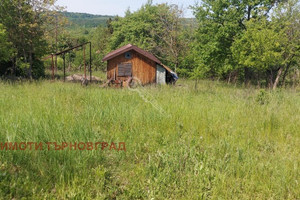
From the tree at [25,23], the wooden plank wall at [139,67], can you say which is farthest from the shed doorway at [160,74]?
the tree at [25,23]

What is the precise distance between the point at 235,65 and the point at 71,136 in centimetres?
1994

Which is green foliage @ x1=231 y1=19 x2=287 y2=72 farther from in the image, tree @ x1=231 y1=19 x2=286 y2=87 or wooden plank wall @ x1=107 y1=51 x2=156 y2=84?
wooden plank wall @ x1=107 y1=51 x2=156 y2=84

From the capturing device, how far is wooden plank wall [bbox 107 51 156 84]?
1900cm

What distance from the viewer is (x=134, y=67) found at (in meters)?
19.0

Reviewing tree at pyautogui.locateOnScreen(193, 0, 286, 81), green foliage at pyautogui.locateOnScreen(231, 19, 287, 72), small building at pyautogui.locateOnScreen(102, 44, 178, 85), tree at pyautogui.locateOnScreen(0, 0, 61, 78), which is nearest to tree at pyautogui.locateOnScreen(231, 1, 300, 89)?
green foliage at pyautogui.locateOnScreen(231, 19, 287, 72)

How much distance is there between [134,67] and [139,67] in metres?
0.46

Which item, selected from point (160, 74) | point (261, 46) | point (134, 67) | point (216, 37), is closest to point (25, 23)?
point (134, 67)

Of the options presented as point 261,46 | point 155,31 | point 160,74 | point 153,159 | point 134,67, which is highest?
point 155,31

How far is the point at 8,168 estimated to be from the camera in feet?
9.18

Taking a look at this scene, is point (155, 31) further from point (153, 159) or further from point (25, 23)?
point (153, 159)

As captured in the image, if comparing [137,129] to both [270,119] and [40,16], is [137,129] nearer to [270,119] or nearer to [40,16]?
[270,119]

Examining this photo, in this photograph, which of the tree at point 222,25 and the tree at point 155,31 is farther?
the tree at point 155,31

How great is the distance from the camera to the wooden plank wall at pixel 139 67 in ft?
62.3

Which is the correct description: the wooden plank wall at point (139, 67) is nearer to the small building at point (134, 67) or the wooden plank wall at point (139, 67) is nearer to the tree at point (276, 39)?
the small building at point (134, 67)
